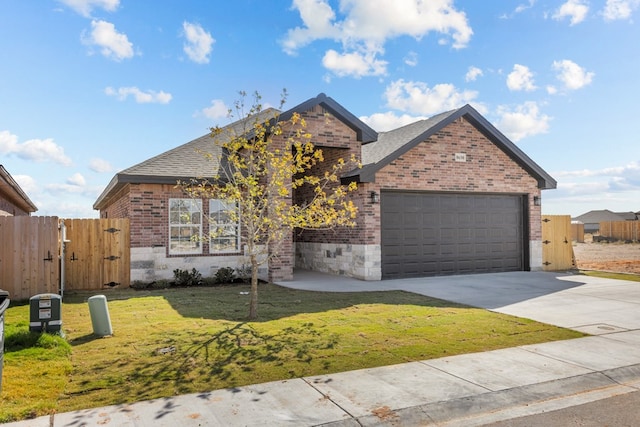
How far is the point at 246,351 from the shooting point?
675cm

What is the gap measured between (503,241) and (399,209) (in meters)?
4.69

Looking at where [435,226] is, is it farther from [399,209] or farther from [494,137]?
[494,137]

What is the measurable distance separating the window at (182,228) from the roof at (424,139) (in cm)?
512

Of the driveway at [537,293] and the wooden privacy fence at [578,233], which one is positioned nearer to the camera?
the driveway at [537,293]

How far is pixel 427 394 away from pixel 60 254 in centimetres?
1132

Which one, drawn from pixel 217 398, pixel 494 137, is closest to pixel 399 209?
pixel 494 137

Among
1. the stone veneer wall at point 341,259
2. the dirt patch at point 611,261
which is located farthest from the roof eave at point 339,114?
the dirt patch at point 611,261

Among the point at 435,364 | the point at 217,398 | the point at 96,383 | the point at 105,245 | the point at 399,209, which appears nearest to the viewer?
the point at 217,398

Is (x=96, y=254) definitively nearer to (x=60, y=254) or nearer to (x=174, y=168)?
(x=60, y=254)

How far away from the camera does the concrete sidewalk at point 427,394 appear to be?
15.0 ft

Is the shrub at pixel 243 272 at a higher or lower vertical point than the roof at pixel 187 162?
lower

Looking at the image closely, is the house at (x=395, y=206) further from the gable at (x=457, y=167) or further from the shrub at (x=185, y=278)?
the shrub at (x=185, y=278)

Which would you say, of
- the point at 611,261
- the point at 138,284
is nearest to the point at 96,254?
the point at 138,284

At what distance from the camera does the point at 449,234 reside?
645 inches
